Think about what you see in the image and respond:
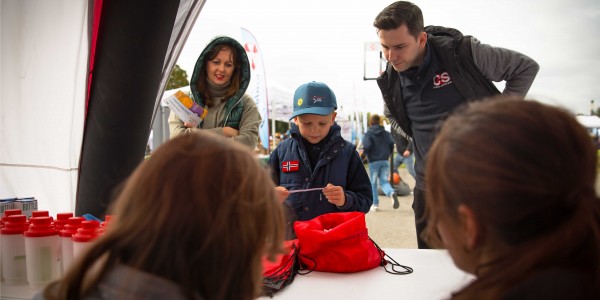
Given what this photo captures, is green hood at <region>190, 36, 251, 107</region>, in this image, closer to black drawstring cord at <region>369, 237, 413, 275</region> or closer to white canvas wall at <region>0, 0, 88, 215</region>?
white canvas wall at <region>0, 0, 88, 215</region>

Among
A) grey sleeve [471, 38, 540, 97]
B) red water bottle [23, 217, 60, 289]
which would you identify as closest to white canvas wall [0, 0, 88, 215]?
red water bottle [23, 217, 60, 289]

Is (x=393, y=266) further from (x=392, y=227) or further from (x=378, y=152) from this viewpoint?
(x=378, y=152)

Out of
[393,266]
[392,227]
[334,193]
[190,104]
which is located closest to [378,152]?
[392,227]

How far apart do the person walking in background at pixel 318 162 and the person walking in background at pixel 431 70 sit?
1.24 feet

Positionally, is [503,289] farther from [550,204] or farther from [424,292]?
[424,292]

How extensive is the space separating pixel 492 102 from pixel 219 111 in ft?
5.70

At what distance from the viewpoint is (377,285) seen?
1409 millimetres

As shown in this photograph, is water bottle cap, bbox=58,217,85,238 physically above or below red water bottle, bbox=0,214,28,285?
above

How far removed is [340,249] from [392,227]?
3.97m

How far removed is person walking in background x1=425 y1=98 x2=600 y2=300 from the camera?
689 millimetres

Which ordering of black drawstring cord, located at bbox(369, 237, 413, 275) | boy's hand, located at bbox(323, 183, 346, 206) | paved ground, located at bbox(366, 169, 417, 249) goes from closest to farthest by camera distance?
black drawstring cord, located at bbox(369, 237, 413, 275), boy's hand, located at bbox(323, 183, 346, 206), paved ground, located at bbox(366, 169, 417, 249)

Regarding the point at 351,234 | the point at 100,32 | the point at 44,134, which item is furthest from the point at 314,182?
the point at 44,134

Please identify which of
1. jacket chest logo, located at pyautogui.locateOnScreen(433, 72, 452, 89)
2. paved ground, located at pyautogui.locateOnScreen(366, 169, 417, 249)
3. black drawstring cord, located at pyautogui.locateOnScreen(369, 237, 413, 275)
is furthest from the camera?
paved ground, located at pyautogui.locateOnScreen(366, 169, 417, 249)

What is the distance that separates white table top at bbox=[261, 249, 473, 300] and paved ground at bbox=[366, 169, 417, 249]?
286cm
